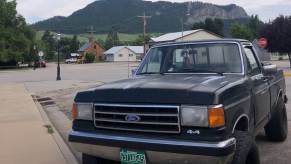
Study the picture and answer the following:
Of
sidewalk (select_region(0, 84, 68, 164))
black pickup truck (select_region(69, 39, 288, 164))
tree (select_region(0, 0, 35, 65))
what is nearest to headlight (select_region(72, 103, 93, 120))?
black pickup truck (select_region(69, 39, 288, 164))

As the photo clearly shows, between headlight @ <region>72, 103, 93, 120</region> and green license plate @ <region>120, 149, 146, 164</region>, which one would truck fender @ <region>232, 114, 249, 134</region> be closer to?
green license plate @ <region>120, 149, 146, 164</region>

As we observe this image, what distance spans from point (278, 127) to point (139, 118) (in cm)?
Answer: 399

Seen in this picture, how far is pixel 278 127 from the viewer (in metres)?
8.38

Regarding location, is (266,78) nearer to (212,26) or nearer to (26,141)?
(26,141)

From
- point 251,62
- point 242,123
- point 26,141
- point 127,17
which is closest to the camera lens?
point 242,123

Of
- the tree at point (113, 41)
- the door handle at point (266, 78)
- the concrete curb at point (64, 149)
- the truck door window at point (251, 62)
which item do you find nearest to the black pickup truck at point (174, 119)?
the truck door window at point (251, 62)

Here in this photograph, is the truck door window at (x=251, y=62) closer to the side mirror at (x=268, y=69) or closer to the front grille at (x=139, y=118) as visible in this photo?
the side mirror at (x=268, y=69)

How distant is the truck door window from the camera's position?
21.9 ft

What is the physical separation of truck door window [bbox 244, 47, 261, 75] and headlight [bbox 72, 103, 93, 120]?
7.29 feet

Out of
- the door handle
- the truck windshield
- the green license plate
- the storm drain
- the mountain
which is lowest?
the storm drain

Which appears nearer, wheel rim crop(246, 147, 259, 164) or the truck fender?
wheel rim crop(246, 147, 259, 164)

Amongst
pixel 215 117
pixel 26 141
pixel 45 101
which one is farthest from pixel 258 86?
pixel 45 101

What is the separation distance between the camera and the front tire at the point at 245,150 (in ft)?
16.3

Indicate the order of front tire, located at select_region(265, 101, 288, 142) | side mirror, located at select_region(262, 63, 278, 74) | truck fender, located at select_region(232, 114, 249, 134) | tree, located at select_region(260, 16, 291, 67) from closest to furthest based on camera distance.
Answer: truck fender, located at select_region(232, 114, 249, 134)
side mirror, located at select_region(262, 63, 278, 74)
front tire, located at select_region(265, 101, 288, 142)
tree, located at select_region(260, 16, 291, 67)
